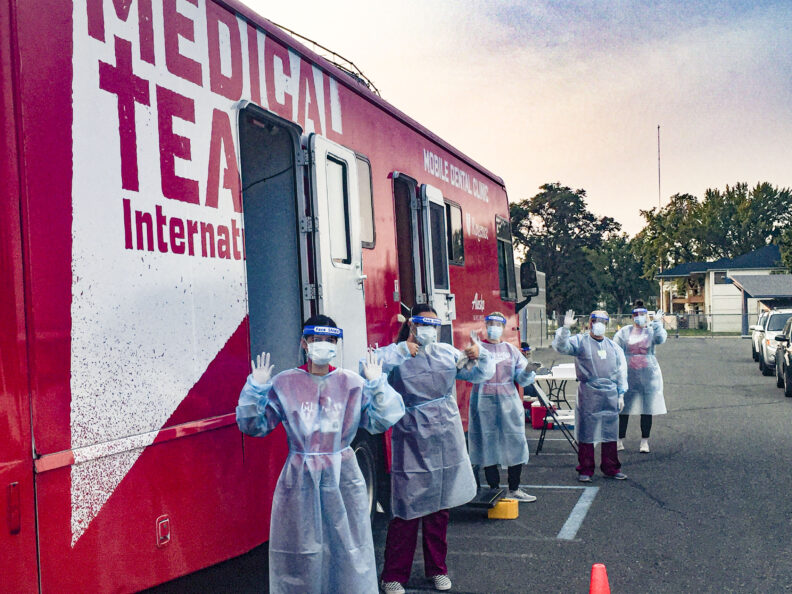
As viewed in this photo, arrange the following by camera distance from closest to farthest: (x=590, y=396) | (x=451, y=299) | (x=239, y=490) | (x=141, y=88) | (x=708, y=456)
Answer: (x=141, y=88), (x=239, y=490), (x=451, y=299), (x=590, y=396), (x=708, y=456)

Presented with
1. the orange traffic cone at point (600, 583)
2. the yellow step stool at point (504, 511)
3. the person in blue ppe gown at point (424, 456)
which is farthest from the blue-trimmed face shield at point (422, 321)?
the yellow step stool at point (504, 511)

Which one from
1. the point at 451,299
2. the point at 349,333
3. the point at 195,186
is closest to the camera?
the point at 195,186

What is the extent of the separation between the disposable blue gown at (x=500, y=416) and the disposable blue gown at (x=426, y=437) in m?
1.92

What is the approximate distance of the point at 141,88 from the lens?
12.2ft

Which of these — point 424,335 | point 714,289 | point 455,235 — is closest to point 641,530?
point 424,335

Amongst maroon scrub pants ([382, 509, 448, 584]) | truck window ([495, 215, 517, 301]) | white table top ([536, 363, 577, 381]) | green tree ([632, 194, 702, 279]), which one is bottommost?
maroon scrub pants ([382, 509, 448, 584])

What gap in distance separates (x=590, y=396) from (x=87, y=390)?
620cm

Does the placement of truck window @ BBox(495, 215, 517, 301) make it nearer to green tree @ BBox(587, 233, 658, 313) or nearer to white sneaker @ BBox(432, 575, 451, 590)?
white sneaker @ BBox(432, 575, 451, 590)

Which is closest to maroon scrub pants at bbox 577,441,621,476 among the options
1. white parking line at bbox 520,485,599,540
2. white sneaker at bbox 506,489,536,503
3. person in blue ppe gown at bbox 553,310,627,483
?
person in blue ppe gown at bbox 553,310,627,483

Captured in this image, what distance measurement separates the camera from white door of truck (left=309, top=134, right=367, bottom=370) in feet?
16.5

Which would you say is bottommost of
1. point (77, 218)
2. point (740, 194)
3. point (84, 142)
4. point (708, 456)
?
point (708, 456)

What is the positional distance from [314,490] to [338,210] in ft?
6.81

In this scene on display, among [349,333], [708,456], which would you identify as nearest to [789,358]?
[708,456]

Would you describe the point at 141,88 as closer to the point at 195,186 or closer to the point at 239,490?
the point at 195,186
